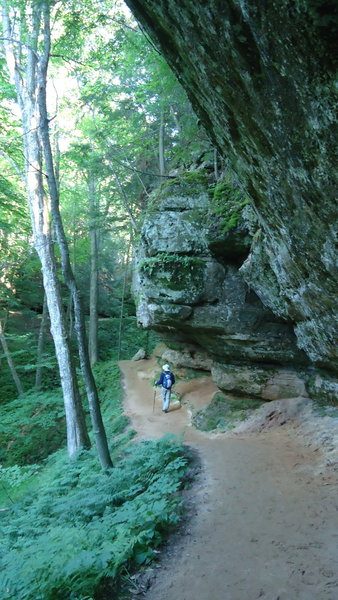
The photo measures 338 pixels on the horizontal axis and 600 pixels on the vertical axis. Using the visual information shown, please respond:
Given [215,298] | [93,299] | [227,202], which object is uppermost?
[227,202]

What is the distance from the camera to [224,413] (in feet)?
33.2

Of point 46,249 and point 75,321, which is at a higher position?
point 46,249

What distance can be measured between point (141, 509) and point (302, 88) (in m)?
5.28

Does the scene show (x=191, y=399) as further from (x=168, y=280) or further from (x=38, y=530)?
(x=38, y=530)

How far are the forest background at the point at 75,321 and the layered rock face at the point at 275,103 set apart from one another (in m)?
3.94

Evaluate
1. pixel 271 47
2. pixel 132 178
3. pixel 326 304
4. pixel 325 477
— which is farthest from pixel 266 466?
pixel 132 178

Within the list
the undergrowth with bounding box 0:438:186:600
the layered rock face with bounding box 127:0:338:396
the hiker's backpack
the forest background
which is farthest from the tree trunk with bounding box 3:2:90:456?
the layered rock face with bounding box 127:0:338:396

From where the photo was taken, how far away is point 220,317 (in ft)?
32.1

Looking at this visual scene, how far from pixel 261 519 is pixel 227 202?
305 inches

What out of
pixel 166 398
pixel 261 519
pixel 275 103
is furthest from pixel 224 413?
pixel 275 103

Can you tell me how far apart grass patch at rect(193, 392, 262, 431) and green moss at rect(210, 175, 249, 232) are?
192 inches

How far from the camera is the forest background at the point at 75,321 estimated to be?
13.7 feet

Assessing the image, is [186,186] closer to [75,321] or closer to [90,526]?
[75,321]

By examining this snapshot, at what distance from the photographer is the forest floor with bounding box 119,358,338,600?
3.54 m
